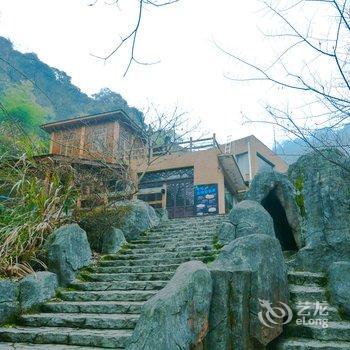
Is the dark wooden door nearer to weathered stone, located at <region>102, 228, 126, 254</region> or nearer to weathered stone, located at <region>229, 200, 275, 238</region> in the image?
weathered stone, located at <region>102, 228, 126, 254</region>

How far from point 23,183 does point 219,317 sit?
4957 millimetres

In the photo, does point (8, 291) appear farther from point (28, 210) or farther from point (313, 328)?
point (313, 328)

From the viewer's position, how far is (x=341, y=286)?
4.29m

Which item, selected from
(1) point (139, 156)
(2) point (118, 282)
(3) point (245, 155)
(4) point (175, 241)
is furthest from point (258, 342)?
(3) point (245, 155)

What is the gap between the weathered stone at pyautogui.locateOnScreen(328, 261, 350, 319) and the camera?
4175 mm

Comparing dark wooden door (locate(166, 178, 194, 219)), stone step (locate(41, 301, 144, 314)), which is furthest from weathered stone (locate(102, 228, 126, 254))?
dark wooden door (locate(166, 178, 194, 219))

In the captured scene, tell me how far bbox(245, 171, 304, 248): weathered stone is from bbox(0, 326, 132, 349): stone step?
447 centimetres

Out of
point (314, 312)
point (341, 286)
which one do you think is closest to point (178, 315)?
point (314, 312)

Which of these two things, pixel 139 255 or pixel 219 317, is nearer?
pixel 219 317

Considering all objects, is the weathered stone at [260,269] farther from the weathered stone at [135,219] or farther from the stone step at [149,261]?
the weathered stone at [135,219]

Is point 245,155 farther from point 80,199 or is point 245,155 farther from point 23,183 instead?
point 23,183

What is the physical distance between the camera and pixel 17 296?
4656mm

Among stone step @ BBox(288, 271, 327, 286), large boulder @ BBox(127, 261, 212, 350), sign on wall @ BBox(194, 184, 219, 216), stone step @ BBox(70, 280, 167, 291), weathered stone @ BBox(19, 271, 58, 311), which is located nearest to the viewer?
Answer: large boulder @ BBox(127, 261, 212, 350)

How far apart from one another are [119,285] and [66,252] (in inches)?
42.9
